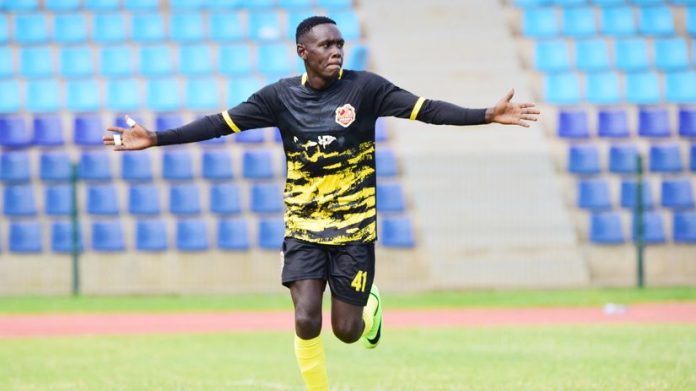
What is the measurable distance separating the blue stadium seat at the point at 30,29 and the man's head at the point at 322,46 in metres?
16.6

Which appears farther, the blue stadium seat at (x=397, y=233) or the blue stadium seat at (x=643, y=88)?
the blue stadium seat at (x=643, y=88)

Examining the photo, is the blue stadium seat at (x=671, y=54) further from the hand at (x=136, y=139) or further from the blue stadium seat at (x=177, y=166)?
the hand at (x=136, y=139)

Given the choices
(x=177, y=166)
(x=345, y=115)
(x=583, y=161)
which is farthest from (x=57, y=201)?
(x=345, y=115)

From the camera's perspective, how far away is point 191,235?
2059 centimetres

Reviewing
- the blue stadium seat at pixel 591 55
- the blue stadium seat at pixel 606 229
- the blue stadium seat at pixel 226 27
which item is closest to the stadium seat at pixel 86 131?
the blue stadium seat at pixel 226 27

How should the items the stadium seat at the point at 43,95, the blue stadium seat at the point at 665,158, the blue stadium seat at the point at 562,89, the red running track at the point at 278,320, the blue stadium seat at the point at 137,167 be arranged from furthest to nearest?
the blue stadium seat at the point at 562,89 → the stadium seat at the point at 43,95 → the blue stadium seat at the point at 665,158 → the blue stadium seat at the point at 137,167 → the red running track at the point at 278,320

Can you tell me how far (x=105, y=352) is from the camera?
41.2ft

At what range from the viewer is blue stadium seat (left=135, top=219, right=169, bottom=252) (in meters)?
20.5

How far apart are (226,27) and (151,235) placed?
4.92m

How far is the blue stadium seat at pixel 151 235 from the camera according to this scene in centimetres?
2045

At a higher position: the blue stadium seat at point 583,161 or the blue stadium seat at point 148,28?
the blue stadium seat at point 148,28

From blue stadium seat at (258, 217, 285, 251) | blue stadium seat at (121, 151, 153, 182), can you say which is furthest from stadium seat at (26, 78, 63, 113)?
blue stadium seat at (258, 217, 285, 251)

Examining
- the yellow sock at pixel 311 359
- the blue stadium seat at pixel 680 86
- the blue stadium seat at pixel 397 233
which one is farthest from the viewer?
the blue stadium seat at pixel 680 86

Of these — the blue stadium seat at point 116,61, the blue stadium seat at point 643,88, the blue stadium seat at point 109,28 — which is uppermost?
the blue stadium seat at point 109,28
